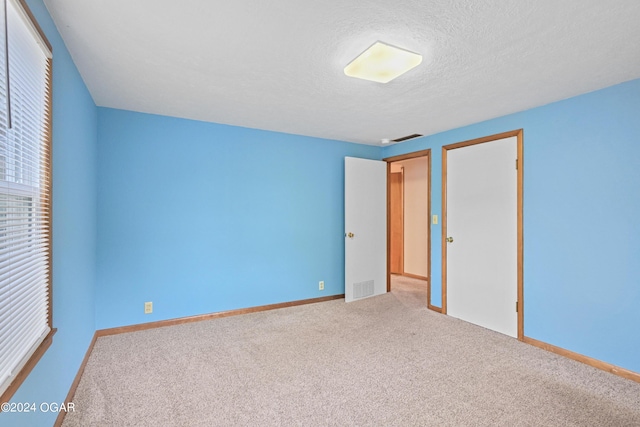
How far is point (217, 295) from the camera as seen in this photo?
11.4ft

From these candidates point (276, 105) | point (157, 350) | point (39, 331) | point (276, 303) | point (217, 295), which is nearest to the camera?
point (39, 331)

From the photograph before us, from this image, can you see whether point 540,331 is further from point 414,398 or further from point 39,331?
point 39,331

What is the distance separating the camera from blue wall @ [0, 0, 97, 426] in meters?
1.44

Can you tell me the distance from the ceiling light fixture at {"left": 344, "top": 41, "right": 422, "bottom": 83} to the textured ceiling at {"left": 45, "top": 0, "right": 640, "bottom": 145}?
5 cm

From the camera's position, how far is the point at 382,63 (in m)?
1.96

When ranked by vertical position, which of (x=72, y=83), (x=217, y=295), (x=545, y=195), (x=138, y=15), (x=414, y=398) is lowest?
(x=414, y=398)

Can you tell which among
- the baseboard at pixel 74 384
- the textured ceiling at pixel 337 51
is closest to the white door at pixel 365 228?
the textured ceiling at pixel 337 51

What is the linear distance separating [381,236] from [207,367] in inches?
118

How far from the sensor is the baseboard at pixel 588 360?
2.25 m

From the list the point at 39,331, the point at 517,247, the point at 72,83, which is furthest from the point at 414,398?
the point at 72,83

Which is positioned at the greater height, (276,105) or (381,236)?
(276,105)

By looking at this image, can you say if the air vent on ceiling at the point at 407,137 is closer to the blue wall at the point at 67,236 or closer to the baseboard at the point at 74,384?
the blue wall at the point at 67,236

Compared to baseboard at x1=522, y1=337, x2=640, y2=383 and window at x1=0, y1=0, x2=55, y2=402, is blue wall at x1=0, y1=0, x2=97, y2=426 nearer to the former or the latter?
window at x1=0, y1=0, x2=55, y2=402

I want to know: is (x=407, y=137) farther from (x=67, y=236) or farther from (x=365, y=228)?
(x=67, y=236)
